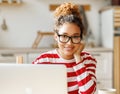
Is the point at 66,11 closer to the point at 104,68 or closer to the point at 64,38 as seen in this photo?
the point at 64,38

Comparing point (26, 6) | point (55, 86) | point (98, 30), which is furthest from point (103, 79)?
point (55, 86)

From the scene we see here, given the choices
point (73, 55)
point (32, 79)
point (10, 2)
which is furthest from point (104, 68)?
point (32, 79)

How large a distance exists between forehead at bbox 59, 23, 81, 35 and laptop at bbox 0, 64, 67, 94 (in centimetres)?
35

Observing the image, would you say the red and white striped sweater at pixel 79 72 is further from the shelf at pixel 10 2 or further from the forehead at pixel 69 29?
the shelf at pixel 10 2

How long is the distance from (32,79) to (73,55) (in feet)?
1.47

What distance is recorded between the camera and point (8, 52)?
324cm

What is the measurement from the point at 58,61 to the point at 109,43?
7.06 ft

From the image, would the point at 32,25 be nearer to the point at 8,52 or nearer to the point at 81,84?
the point at 8,52

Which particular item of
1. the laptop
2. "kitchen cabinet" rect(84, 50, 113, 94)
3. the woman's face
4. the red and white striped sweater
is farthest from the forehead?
"kitchen cabinet" rect(84, 50, 113, 94)

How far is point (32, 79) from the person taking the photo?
981mm

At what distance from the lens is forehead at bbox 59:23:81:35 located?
1.32 meters

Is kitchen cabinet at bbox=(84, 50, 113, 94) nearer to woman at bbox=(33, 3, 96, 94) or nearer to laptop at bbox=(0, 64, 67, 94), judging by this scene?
woman at bbox=(33, 3, 96, 94)

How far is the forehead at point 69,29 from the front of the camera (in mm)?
1317

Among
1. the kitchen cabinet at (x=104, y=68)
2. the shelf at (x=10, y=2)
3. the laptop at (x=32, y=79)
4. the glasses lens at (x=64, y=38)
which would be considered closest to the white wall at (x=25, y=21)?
the shelf at (x=10, y=2)
